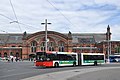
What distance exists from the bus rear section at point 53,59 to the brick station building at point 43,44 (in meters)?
64.9

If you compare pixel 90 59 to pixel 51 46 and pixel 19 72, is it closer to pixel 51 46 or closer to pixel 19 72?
pixel 19 72

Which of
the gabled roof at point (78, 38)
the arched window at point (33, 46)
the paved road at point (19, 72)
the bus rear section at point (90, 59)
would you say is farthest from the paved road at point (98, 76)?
the gabled roof at point (78, 38)

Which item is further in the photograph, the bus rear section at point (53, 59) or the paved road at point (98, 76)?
the bus rear section at point (53, 59)

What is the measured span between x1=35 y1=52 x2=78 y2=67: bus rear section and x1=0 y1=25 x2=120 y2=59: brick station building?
6492 centimetres

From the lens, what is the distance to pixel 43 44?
11281 cm

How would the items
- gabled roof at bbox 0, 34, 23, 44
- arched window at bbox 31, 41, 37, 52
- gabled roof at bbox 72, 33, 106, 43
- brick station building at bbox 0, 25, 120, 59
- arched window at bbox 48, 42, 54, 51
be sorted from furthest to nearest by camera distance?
gabled roof at bbox 72, 33, 106, 43
gabled roof at bbox 0, 34, 23, 44
arched window at bbox 48, 42, 54, 51
arched window at bbox 31, 41, 37, 52
brick station building at bbox 0, 25, 120, 59

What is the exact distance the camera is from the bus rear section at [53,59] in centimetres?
3941

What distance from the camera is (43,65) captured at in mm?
39250

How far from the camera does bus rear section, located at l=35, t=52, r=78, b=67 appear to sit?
129ft

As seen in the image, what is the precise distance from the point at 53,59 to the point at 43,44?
72.5 m

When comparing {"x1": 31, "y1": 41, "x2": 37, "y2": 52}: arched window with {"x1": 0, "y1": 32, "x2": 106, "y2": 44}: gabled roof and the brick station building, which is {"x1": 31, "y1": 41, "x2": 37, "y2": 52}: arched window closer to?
the brick station building

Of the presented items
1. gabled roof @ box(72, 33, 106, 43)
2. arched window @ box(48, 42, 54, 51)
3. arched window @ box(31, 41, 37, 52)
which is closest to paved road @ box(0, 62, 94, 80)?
arched window @ box(31, 41, 37, 52)

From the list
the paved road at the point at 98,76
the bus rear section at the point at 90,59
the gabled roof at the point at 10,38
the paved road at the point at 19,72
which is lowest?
the paved road at the point at 98,76

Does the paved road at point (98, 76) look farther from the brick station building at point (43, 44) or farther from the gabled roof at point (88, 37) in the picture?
the gabled roof at point (88, 37)
